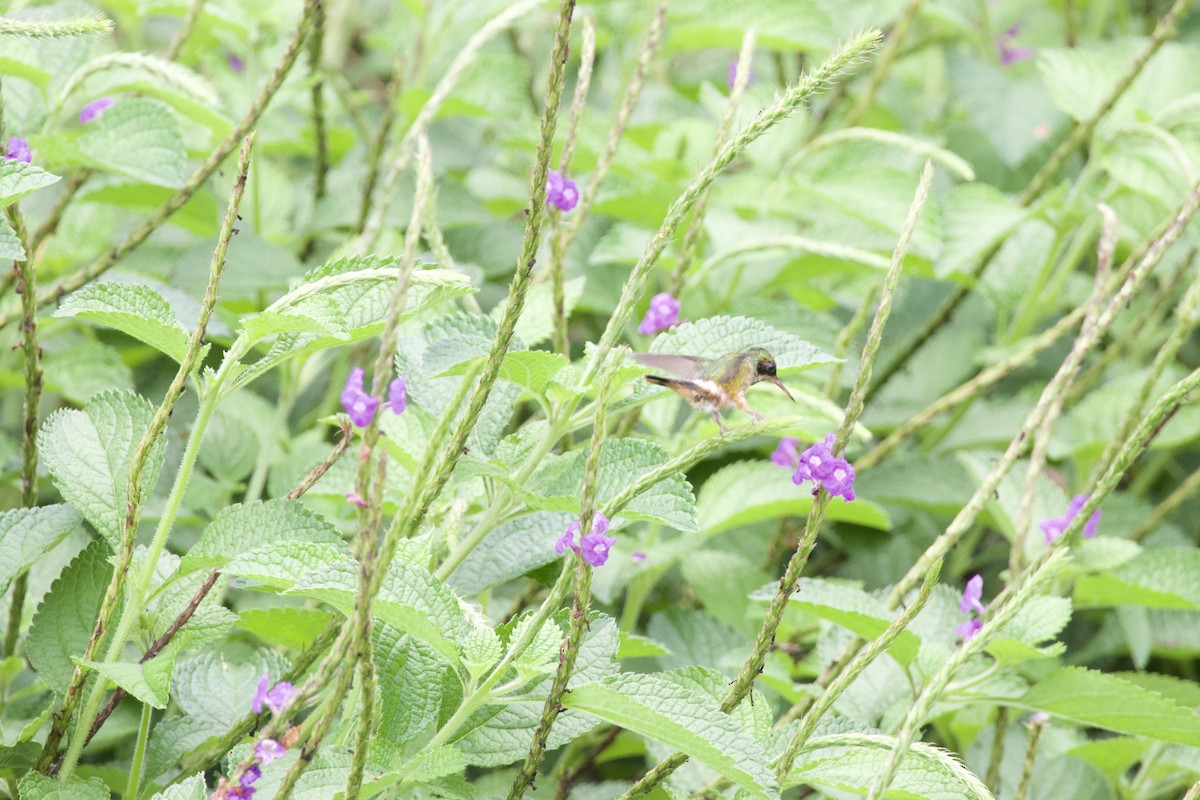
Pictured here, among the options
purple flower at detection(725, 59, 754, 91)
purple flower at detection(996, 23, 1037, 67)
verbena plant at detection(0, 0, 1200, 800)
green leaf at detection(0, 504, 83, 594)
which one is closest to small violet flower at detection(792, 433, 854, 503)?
verbena plant at detection(0, 0, 1200, 800)

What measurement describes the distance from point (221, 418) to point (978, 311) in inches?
63.0

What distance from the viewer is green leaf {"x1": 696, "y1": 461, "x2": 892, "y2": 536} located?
4.93 feet

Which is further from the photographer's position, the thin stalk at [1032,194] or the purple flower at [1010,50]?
the purple flower at [1010,50]

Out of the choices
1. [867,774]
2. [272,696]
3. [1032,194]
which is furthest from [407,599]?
[1032,194]

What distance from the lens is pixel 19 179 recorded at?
977 mm

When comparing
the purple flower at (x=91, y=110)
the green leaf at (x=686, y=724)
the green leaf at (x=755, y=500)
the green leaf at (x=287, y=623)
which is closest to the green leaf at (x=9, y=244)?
the green leaf at (x=287, y=623)

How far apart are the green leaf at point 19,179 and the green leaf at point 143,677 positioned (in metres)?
0.38

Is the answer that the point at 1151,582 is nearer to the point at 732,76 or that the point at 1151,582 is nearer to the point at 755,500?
the point at 755,500

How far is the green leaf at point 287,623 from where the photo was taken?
3.71ft

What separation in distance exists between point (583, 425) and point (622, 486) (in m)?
0.06

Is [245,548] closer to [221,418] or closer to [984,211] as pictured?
[221,418]

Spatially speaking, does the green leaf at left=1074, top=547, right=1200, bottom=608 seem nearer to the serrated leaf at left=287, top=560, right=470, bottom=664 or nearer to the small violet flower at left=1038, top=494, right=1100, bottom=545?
the small violet flower at left=1038, top=494, right=1100, bottom=545

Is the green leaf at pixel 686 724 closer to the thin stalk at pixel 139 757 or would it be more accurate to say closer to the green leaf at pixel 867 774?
the green leaf at pixel 867 774

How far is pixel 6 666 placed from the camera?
1.20 m
